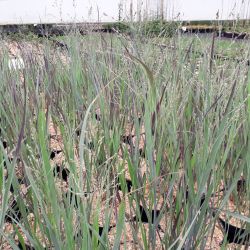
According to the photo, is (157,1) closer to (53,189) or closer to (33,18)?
(33,18)

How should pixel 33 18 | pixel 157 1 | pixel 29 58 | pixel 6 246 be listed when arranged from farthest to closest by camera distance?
pixel 33 18, pixel 157 1, pixel 29 58, pixel 6 246

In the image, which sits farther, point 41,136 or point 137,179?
point 137,179

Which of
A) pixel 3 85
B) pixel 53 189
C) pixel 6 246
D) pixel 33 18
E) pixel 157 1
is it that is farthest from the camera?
pixel 33 18

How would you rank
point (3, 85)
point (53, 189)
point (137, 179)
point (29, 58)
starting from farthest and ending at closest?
point (29, 58)
point (3, 85)
point (137, 179)
point (53, 189)

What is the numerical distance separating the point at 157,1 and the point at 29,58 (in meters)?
8.47

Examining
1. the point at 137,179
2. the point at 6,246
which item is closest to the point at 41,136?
the point at 137,179

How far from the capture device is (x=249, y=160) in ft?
2.93

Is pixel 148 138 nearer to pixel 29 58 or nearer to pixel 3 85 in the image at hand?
pixel 3 85

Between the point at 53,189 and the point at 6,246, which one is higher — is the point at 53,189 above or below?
above

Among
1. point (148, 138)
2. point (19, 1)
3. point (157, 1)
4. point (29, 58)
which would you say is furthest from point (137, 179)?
point (19, 1)

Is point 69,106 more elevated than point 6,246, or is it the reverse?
point 69,106

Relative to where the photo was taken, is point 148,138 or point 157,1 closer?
point 148,138

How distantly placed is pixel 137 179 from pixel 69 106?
0.78 m

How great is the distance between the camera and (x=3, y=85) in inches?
60.9
